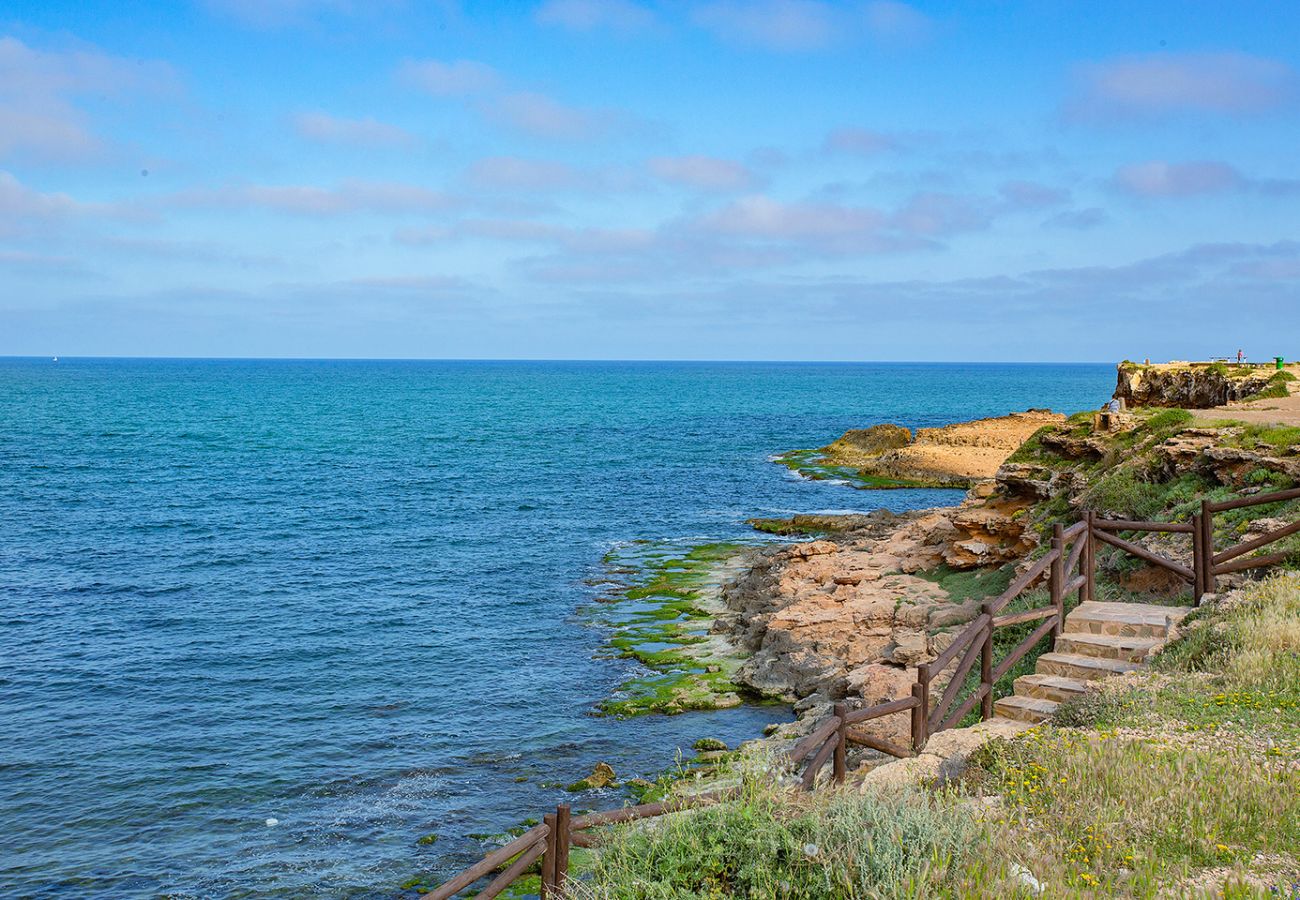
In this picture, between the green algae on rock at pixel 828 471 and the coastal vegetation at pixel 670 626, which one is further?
the green algae on rock at pixel 828 471

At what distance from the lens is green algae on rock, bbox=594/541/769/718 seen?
22898 millimetres

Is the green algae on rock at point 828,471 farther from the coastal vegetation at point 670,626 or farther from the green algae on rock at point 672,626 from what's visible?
the green algae on rock at point 672,626

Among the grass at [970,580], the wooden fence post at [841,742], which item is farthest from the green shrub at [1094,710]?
the grass at [970,580]

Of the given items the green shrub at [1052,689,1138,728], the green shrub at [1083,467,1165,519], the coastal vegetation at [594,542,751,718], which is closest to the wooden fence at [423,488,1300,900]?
the green shrub at [1052,689,1138,728]

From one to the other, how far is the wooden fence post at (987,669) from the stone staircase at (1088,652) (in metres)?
0.15

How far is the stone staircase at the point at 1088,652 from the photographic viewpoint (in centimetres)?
1245

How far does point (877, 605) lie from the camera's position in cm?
2505

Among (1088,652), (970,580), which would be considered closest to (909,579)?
(970,580)

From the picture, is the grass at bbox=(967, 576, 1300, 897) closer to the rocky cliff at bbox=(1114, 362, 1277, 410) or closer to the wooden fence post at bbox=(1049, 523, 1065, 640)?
the wooden fence post at bbox=(1049, 523, 1065, 640)

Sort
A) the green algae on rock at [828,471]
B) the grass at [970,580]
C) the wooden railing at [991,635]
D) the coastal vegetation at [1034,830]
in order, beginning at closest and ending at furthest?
the coastal vegetation at [1034,830] → the wooden railing at [991,635] → the grass at [970,580] → the green algae on rock at [828,471]

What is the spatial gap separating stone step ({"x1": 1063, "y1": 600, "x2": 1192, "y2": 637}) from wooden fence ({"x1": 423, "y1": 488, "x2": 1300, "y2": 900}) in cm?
27

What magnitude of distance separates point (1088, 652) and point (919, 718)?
10.8ft

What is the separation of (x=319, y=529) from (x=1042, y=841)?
40080 mm

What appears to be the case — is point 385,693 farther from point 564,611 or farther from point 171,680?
point 564,611
